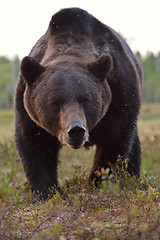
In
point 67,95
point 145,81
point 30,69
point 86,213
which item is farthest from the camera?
point 145,81

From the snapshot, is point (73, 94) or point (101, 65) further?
point (101, 65)

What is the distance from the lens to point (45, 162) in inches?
198

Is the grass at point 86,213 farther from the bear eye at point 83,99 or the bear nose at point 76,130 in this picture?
the bear eye at point 83,99

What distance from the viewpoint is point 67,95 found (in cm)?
407

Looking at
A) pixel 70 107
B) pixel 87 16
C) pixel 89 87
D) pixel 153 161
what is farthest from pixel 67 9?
pixel 153 161

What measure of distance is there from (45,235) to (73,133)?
1.16 meters

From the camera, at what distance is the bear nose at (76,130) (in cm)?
369

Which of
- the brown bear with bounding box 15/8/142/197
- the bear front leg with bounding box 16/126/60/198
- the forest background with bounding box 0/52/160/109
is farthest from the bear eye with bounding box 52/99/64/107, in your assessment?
the forest background with bounding box 0/52/160/109

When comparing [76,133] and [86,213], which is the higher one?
[76,133]

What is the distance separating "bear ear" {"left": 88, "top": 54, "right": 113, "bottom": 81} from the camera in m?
4.47

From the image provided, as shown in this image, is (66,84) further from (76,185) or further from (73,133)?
(76,185)

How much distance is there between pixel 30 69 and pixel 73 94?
0.67 meters

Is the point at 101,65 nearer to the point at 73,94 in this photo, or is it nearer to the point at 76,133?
the point at 73,94

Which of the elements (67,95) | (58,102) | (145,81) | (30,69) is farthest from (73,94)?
(145,81)
